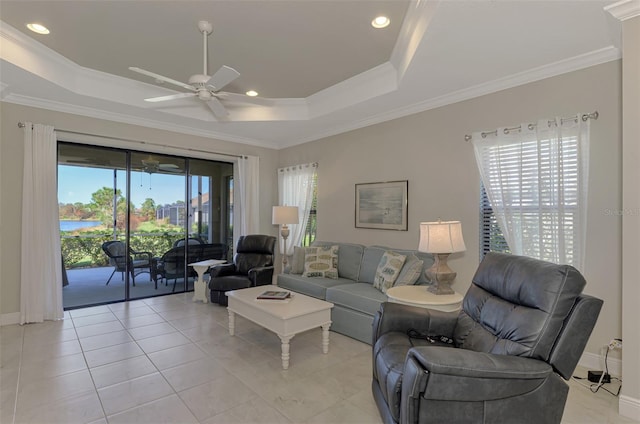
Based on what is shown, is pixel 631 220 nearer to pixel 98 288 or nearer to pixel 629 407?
pixel 629 407

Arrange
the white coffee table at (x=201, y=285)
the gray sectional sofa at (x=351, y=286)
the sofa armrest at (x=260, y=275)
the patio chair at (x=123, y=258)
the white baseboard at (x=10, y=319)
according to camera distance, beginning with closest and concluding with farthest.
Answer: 1. the gray sectional sofa at (x=351, y=286)
2. the white baseboard at (x=10, y=319)
3. the sofa armrest at (x=260, y=275)
4. the patio chair at (x=123, y=258)
5. the white coffee table at (x=201, y=285)

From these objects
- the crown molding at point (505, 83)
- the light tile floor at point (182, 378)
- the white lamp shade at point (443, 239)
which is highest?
the crown molding at point (505, 83)

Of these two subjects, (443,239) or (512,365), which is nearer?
(512,365)

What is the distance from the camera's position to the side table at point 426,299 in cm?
283

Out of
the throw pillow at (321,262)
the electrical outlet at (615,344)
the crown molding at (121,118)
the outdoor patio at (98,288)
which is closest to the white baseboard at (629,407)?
the electrical outlet at (615,344)

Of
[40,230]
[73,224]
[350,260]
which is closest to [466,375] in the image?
[350,260]

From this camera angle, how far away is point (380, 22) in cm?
280

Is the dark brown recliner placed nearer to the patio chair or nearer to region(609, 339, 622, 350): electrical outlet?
the patio chair

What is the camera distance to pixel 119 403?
2.30m

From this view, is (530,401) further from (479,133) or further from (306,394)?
(479,133)

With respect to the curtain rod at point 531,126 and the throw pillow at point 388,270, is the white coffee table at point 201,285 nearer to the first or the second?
the throw pillow at point 388,270

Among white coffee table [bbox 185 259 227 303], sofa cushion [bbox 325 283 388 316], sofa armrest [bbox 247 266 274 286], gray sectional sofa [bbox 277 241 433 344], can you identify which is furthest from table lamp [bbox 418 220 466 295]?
white coffee table [bbox 185 259 227 303]

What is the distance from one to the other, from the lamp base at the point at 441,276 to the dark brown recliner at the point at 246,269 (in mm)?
2410

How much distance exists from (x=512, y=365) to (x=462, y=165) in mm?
2485
